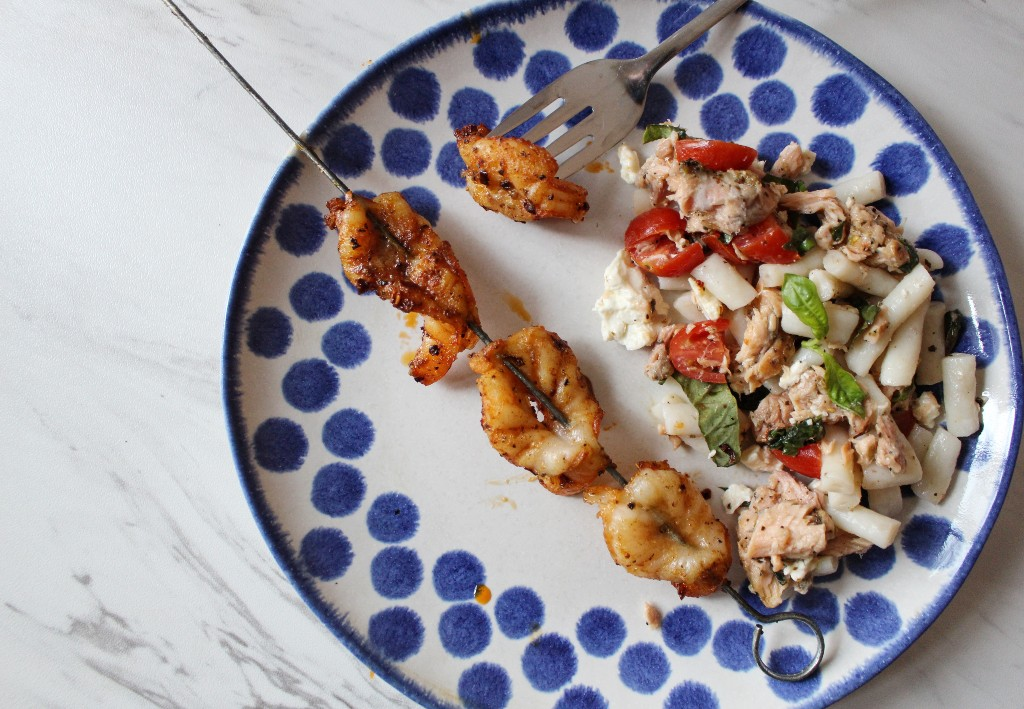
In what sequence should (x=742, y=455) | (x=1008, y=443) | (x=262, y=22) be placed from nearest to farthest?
(x=1008, y=443) → (x=742, y=455) → (x=262, y=22)

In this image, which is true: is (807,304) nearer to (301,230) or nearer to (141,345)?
(301,230)

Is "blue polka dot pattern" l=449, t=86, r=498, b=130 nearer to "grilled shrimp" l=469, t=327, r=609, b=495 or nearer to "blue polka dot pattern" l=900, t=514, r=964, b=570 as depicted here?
"grilled shrimp" l=469, t=327, r=609, b=495

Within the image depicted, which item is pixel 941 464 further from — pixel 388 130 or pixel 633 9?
pixel 388 130

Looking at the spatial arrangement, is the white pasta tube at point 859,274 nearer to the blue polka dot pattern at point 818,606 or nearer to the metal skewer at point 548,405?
the metal skewer at point 548,405

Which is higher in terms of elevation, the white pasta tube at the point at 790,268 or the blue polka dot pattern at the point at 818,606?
the white pasta tube at the point at 790,268

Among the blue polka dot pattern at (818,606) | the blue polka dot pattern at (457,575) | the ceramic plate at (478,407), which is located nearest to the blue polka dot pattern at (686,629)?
the ceramic plate at (478,407)

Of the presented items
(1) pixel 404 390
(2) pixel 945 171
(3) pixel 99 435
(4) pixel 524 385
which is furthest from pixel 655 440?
(3) pixel 99 435

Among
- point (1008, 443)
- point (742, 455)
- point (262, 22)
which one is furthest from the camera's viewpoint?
point (262, 22)
